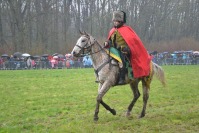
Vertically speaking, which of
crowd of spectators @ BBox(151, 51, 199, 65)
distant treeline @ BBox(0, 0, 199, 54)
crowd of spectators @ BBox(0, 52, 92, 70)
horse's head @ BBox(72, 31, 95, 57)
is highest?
horse's head @ BBox(72, 31, 95, 57)

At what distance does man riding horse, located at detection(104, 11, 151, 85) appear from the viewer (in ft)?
25.0

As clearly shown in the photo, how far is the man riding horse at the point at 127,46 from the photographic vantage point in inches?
300

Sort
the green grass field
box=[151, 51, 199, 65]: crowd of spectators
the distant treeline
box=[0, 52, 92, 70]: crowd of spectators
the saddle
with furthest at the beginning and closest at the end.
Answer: the distant treeline → box=[151, 51, 199, 65]: crowd of spectators → box=[0, 52, 92, 70]: crowd of spectators → the saddle → the green grass field

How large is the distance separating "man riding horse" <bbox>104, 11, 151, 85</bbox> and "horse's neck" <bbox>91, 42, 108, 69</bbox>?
12.2 inches

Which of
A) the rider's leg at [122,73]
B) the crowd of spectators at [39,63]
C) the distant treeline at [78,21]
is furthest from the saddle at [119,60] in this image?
the distant treeline at [78,21]

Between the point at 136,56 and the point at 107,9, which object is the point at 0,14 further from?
the point at 136,56

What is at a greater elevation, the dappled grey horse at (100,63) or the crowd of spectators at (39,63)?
the dappled grey horse at (100,63)

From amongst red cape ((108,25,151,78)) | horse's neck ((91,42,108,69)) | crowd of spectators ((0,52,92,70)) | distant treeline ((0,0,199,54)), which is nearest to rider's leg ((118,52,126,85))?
red cape ((108,25,151,78))

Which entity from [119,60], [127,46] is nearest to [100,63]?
[119,60]

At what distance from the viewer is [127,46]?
767 centimetres

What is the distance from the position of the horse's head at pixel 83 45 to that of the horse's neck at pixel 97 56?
0.14m

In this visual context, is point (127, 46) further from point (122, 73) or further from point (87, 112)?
point (87, 112)

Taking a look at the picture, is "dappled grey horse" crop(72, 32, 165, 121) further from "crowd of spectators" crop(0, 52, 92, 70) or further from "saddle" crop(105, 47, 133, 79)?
"crowd of spectators" crop(0, 52, 92, 70)

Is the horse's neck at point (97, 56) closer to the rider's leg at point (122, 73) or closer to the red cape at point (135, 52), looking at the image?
the rider's leg at point (122, 73)
